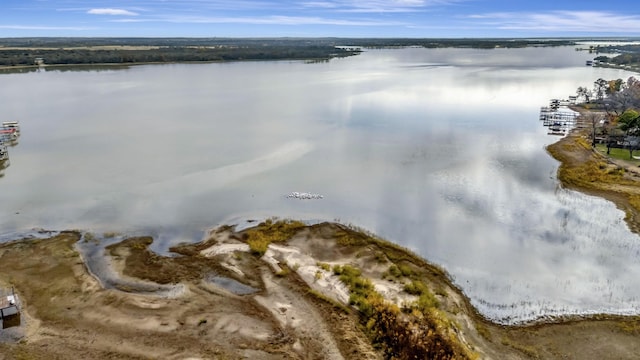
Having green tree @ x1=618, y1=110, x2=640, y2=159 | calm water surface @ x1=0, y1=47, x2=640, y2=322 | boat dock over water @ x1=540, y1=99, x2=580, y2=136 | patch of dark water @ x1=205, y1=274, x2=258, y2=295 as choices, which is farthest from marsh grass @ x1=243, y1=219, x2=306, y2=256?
boat dock over water @ x1=540, y1=99, x2=580, y2=136

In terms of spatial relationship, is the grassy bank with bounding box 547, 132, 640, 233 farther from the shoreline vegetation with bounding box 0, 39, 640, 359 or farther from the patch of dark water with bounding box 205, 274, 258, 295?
the patch of dark water with bounding box 205, 274, 258, 295

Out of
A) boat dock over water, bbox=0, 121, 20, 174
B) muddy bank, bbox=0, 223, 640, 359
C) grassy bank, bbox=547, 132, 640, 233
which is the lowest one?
muddy bank, bbox=0, 223, 640, 359

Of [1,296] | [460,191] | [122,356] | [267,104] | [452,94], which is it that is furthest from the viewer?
[452,94]

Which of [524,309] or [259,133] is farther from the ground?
[259,133]

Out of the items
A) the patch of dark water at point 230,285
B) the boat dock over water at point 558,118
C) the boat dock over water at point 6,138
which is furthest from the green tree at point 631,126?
the boat dock over water at point 6,138

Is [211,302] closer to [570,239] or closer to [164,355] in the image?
[164,355]

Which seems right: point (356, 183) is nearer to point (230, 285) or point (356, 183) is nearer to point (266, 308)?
point (230, 285)

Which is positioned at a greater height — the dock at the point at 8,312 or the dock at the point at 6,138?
the dock at the point at 6,138

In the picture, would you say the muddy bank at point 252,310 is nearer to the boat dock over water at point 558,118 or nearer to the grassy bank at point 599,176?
the grassy bank at point 599,176

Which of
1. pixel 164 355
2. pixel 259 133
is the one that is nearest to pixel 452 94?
pixel 259 133
